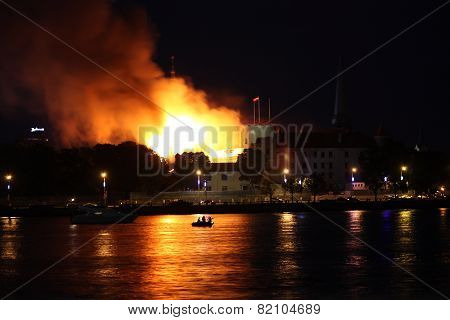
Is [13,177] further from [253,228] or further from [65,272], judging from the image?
[65,272]

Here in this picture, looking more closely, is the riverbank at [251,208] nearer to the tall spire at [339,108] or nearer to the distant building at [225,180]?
the distant building at [225,180]

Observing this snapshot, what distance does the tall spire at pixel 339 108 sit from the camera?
17112 cm

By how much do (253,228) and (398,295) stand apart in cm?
3924

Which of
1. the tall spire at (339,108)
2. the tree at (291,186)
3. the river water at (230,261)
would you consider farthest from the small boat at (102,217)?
the tall spire at (339,108)

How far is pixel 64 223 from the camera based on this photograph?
85.9 meters

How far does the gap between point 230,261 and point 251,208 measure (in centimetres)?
5385

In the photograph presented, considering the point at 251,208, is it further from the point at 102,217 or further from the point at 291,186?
the point at 102,217

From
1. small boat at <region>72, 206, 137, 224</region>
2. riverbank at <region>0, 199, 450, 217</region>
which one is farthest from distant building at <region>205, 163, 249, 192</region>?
small boat at <region>72, 206, 137, 224</region>

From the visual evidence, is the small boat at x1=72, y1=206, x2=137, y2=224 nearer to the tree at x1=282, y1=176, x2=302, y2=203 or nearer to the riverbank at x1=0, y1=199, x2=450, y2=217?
the riverbank at x1=0, y1=199, x2=450, y2=217

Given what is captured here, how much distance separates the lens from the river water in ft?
118

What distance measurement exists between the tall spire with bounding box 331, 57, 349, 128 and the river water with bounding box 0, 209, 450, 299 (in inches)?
3625

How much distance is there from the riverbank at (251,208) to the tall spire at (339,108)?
61359 millimetres

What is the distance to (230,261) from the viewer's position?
46.9m

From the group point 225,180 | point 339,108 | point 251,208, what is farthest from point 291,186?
point 339,108
